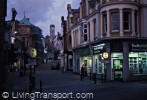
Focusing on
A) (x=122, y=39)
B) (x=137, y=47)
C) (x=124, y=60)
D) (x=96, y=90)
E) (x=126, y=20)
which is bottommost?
(x=96, y=90)

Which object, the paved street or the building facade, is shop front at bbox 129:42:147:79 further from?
the paved street

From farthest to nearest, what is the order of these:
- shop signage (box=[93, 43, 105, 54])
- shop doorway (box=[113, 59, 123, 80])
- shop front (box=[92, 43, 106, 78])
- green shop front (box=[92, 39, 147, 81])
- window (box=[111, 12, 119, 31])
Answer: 1. shop front (box=[92, 43, 106, 78])
2. shop signage (box=[93, 43, 105, 54])
3. window (box=[111, 12, 119, 31])
4. shop doorway (box=[113, 59, 123, 80])
5. green shop front (box=[92, 39, 147, 81])

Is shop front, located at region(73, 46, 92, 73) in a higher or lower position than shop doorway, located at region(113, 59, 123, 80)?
higher

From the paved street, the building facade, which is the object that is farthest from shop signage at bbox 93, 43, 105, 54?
the paved street

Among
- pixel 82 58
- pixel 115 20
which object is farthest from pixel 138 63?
pixel 82 58

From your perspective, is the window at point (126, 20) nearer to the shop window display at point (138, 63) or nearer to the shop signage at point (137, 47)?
the shop signage at point (137, 47)

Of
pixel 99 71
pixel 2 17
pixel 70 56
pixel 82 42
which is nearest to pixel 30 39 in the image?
pixel 70 56

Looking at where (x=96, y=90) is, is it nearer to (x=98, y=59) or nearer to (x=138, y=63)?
(x=138, y=63)

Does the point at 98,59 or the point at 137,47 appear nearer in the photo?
the point at 137,47

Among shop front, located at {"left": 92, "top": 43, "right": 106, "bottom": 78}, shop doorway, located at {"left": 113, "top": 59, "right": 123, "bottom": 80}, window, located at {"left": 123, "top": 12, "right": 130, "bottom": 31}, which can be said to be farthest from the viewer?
shop front, located at {"left": 92, "top": 43, "right": 106, "bottom": 78}

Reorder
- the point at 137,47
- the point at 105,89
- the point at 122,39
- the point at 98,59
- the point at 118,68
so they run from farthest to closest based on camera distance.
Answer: the point at 98,59, the point at 137,47, the point at 118,68, the point at 122,39, the point at 105,89

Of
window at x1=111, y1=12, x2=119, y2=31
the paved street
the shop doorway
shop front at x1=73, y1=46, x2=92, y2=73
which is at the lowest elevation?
the paved street

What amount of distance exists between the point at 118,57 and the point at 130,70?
81.2 inches

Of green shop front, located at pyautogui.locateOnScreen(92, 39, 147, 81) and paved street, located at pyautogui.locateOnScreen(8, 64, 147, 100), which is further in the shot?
green shop front, located at pyautogui.locateOnScreen(92, 39, 147, 81)
